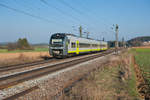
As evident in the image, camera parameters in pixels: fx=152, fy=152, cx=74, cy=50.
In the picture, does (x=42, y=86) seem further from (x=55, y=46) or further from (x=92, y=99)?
(x=55, y=46)

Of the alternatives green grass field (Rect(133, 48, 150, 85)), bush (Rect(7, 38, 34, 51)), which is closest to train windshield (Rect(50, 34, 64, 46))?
green grass field (Rect(133, 48, 150, 85))

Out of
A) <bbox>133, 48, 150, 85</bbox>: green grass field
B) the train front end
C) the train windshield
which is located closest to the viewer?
<bbox>133, 48, 150, 85</bbox>: green grass field

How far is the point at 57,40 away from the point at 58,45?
29.4 inches

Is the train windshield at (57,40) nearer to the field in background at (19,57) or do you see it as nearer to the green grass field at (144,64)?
the field in background at (19,57)

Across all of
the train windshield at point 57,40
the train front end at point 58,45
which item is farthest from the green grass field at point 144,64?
the train windshield at point 57,40

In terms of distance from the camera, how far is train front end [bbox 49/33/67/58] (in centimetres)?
1944

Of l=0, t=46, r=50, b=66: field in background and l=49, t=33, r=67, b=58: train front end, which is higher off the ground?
l=49, t=33, r=67, b=58: train front end

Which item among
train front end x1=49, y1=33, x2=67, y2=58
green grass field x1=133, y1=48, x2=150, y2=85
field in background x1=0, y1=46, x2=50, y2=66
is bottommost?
green grass field x1=133, y1=48, x2=150, y2=85

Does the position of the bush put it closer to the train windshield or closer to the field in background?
the field in background

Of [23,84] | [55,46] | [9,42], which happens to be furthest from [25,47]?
[23,84]

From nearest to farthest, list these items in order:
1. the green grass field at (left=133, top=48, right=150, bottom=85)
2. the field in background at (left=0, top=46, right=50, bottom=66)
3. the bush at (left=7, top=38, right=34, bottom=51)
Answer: the green grass field at (left=133, top=48, right=150, bottom=85)
the field in background at (left=0, top=46, right=50, bottom=66)
the bush at (left=7, top=38, right=34, bottom=51)

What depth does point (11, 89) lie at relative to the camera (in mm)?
6816

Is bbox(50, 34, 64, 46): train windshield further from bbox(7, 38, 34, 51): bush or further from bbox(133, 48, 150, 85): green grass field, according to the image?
bbox(7, 38, 34, 51): bush

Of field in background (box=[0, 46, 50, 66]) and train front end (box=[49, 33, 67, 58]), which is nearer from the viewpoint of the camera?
field in background (box=[0, 46, 50, 66])
